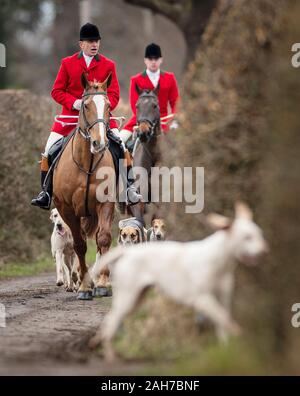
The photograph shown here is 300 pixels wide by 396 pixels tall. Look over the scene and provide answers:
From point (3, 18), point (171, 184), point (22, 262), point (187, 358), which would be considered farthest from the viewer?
point (3, 18)

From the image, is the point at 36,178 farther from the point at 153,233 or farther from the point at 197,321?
the point at 197,321

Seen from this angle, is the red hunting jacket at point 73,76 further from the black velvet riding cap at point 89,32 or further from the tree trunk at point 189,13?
the tree trunk at point 189,13

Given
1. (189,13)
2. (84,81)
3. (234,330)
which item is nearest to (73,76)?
(84,81)

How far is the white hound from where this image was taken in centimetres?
770

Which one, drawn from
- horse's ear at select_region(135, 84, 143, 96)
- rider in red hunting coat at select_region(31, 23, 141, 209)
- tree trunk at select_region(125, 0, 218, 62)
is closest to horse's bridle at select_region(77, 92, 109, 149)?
rider in red hunting coat at select_region(31, 23, 141, 209)

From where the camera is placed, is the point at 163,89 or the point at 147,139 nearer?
Result: the point at 147,139

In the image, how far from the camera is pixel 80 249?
14023 millimetres

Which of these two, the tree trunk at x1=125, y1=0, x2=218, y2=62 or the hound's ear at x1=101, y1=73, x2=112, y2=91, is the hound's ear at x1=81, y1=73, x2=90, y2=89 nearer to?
the hound's ear at x1=101, y1=73, x2=112, y2=91

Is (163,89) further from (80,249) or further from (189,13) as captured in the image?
(189,13)

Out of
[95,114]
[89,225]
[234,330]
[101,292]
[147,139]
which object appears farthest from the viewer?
[147,139]

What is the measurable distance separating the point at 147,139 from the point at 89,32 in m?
1.61

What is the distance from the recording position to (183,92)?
967 centimetres

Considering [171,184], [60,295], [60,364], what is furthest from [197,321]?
[60,295]
